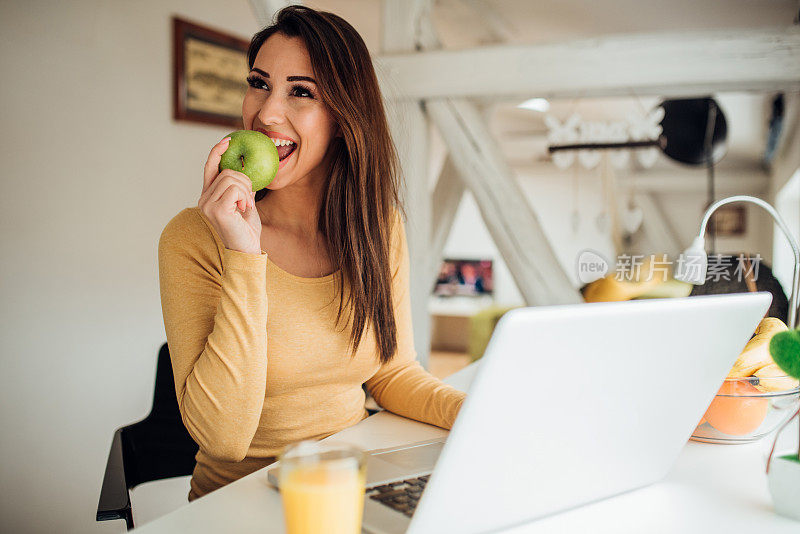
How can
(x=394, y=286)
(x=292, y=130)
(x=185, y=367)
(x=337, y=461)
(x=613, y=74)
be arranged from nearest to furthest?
(x=337, y=461)
(x=185, y=367)
(x=292, y=130)
(x=394, y=286)
(x=613, y=74)

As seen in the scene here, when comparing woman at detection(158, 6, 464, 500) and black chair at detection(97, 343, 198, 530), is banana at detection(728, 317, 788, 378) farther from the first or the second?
black chair at detection(97, 343, 198, 530)

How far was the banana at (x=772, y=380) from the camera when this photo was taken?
88 cm

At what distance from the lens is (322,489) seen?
1.63ft

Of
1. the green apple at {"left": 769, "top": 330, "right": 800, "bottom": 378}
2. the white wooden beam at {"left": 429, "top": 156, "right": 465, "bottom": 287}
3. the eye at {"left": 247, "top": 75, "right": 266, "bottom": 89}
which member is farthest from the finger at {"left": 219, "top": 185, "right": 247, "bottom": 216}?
the white wooden beam at {"left": 429, "top": 156, "right": 465, "bottom": 287}

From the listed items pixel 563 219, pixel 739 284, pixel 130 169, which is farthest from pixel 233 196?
pixel 563 219

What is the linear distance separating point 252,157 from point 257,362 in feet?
1.10

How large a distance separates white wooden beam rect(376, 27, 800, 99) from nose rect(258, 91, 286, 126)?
1.22m

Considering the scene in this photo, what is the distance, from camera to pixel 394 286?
1253mm

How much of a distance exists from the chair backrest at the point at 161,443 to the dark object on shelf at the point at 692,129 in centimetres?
331

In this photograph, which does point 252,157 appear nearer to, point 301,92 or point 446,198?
point 301,92

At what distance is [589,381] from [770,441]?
62 centimetres

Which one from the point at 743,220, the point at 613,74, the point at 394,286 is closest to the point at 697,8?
the point at 613,74

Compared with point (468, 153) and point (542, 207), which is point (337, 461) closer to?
point (468, 153)

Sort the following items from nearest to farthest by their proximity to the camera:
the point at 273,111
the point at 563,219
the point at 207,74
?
the point at 273,111 < the point at 207,74 < the point at 563,219
